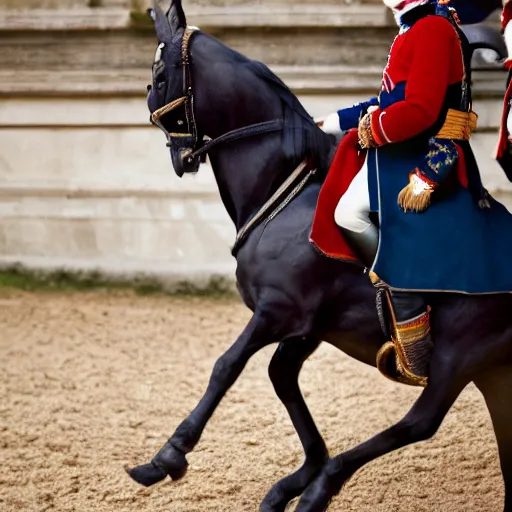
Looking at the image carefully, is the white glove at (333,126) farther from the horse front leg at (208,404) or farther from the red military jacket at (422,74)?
the horse front leg at (208,404)

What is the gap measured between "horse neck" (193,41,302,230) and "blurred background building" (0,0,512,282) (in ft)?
14.3

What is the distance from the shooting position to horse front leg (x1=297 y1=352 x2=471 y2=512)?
303cm

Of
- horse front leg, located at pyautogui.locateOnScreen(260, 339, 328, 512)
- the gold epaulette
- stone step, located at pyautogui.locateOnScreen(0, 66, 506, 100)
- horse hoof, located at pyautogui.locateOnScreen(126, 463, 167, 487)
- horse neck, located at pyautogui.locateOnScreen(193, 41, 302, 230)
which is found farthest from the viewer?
stone step, located at pyautogui.locateOnScreen(0, 66, 506, 100)

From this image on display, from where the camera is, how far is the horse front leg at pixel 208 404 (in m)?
3.04

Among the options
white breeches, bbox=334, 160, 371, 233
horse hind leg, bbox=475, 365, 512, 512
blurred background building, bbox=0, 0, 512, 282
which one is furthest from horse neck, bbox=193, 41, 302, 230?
blurred background building, bbox=0, 0, 512, 282

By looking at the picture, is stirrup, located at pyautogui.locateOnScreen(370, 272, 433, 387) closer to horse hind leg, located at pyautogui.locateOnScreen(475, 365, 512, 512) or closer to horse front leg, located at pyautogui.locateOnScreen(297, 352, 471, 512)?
horse front leg, located at pyautogui.locateOnScreen(297, 352, 471, 512)

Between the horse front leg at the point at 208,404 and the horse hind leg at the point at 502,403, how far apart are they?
2.85 feet

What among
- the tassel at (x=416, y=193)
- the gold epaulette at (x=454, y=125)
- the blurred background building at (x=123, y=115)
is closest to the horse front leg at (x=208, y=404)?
the tassel at (x=416, y=193)

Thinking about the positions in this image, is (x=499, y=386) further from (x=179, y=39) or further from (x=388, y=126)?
(x=179, y=39)

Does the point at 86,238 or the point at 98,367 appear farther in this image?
the point at 86,238

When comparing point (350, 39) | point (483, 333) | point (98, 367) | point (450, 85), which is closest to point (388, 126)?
point (450, 85)

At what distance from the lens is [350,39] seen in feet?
24.9

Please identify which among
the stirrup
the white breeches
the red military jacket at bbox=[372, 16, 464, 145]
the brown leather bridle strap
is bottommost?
the stirrup

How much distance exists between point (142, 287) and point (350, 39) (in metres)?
2.91
